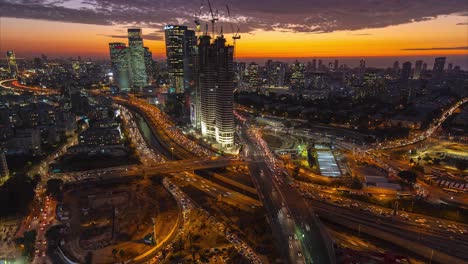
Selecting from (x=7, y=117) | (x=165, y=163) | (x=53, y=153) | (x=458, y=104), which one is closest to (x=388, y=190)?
(x=165, y=163)

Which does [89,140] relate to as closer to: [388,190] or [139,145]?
[139,145]

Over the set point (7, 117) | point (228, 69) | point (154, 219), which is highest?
point (228, 69)

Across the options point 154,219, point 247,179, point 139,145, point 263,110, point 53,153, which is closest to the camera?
point 154,219

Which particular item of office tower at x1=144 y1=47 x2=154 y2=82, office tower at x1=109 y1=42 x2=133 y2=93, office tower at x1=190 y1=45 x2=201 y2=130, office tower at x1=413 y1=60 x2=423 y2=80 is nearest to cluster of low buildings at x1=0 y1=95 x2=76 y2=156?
office tower at x1=190 y1=45 x2=201 y2=130

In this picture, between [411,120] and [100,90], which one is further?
[100,90]

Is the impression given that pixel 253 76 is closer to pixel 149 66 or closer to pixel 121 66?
pixel 149 66

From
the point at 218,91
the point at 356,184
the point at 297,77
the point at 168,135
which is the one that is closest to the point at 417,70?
the point at 297,77

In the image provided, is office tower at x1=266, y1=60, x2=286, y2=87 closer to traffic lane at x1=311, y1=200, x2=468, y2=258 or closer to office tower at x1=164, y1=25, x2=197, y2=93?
office tower at x1=164, y1=25, x2=197, y2=93

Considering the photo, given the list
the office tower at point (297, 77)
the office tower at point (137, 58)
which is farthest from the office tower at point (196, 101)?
the office tower at point (297, 77)
